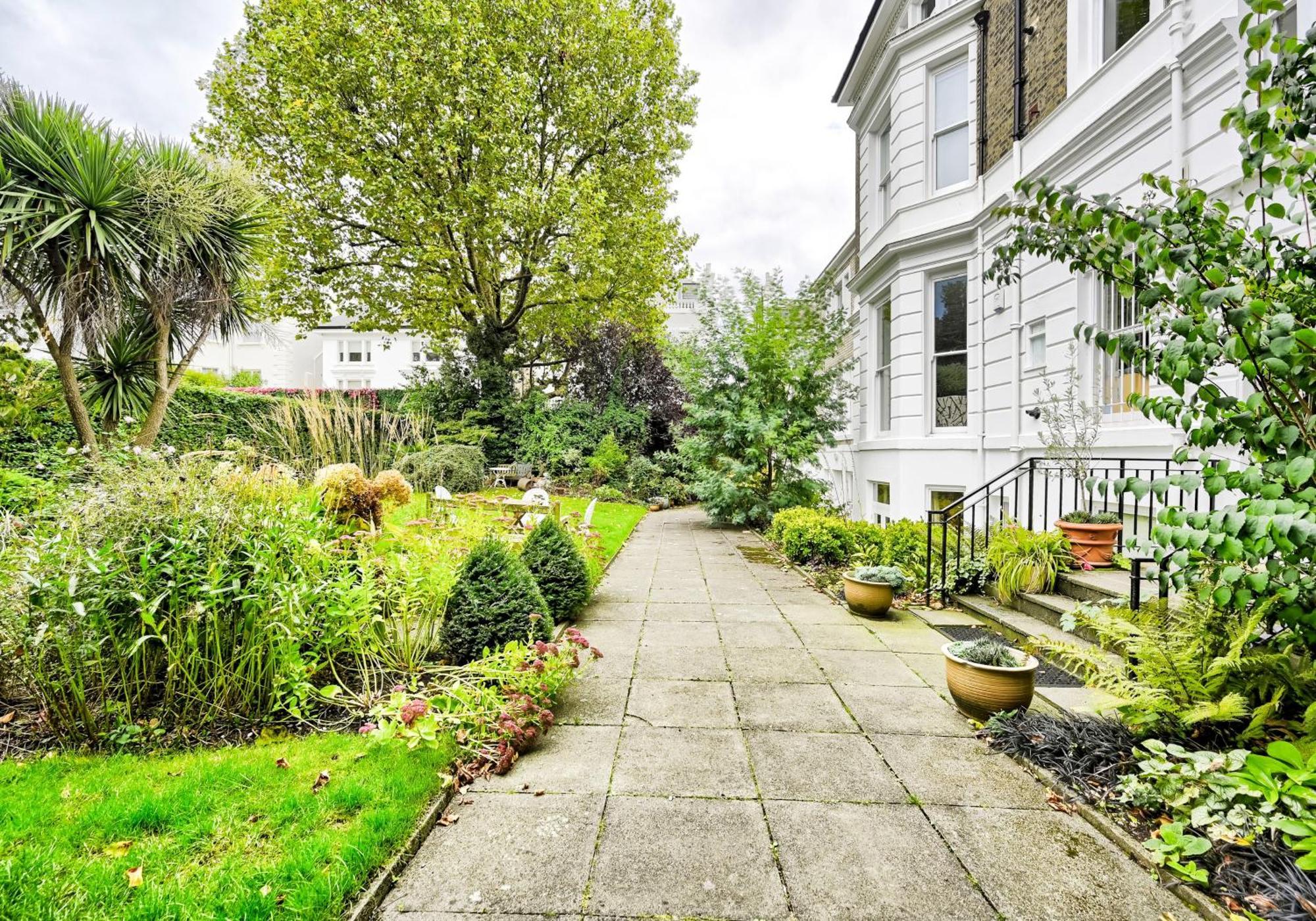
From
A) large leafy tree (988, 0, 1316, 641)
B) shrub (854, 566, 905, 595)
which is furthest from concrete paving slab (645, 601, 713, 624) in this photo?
large leafy tree (988, 0, 1316, 641)

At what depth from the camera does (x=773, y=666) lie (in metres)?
4.11

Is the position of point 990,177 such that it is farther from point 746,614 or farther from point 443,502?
point 443,502

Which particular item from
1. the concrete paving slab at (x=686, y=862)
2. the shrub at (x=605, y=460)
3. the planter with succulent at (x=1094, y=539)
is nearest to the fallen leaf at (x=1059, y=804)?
the concrete paving slab at (x=686, y=862)

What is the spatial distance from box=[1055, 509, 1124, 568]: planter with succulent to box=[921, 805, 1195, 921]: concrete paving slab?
3.47m

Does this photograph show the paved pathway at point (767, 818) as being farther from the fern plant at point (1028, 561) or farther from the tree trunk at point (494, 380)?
the tree trunk at point (494, 380)

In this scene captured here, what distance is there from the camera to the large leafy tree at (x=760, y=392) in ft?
33.9

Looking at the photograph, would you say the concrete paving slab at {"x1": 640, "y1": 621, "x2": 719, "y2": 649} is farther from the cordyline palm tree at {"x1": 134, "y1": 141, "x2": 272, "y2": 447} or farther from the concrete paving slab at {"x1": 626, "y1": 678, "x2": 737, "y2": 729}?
the cordyline palm tree at {"x1": 134, "y1": 141, "x2": 272, "y2": 447}

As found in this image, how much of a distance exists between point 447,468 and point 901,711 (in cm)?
1061

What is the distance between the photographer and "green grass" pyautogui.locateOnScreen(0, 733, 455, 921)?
68.9 inches

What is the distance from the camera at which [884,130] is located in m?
9.45

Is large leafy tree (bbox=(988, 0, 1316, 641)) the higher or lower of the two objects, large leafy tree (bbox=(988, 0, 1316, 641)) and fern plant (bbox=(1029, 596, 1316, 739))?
the higher

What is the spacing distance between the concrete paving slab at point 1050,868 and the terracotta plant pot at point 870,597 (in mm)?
2863

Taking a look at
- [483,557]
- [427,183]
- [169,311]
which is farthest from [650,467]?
[483,557]

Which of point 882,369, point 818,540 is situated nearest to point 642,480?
point 882,369
